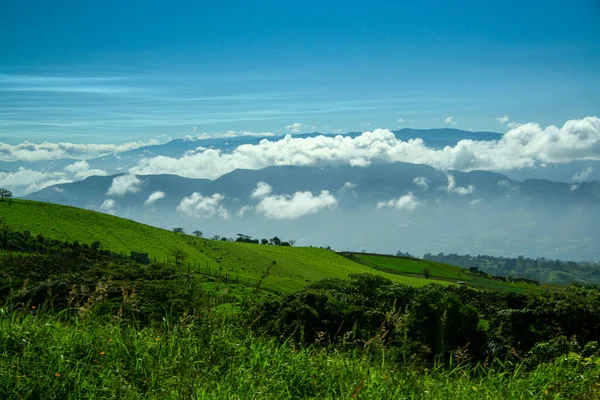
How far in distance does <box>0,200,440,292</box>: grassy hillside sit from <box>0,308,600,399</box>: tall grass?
3188 inches

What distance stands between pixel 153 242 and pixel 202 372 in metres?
101

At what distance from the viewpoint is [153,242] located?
103m

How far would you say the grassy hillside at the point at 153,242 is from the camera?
94.1 metres

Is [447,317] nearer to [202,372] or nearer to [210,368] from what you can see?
[210,368]

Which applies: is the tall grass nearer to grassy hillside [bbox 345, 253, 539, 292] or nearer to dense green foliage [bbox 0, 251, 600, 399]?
dense green foliage [bbox 0, 251, 600, 399]

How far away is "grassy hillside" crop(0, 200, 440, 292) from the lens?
309 ft

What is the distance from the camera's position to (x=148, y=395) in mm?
6004

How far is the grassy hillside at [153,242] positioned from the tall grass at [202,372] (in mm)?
80970

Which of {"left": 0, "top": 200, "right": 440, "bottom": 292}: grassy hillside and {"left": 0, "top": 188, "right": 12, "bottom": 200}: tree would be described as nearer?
{"left": 0, "top": 200, "right": 440, "bottom": 292}: grassy hillside

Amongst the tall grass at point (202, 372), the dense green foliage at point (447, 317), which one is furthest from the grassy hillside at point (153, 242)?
the tall grass at point (202, 372)

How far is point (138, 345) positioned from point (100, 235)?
98851mm

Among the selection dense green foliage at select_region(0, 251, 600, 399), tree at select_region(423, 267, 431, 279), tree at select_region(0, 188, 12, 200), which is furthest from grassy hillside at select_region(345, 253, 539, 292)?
dense green foliage at select_region(0, 251, 600, 399)

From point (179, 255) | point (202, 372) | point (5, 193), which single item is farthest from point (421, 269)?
point (202, 372)

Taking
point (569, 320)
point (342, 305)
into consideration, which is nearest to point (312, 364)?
point (342, 305)
